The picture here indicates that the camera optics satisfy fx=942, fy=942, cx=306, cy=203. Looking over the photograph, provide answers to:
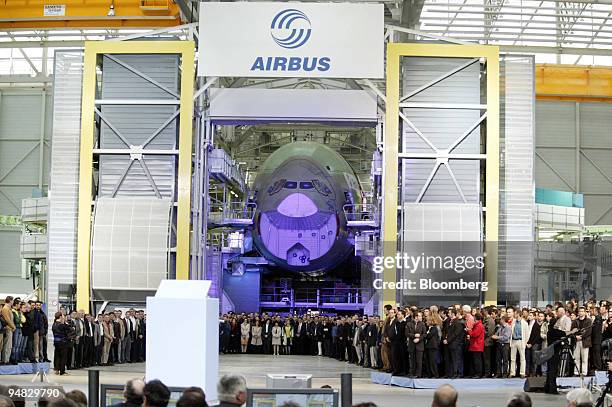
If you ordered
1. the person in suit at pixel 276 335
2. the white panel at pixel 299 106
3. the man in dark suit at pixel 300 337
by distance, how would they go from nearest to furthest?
the white panel at pixel 299 106 < the person in suit at pixel 276 335 < the man in dark suit at pixel 300 337

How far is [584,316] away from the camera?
1784 cm

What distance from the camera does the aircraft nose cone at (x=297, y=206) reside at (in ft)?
110

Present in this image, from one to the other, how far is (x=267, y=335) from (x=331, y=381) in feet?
45.2

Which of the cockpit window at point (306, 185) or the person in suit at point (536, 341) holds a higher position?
the cockpit window at point (306, 185)

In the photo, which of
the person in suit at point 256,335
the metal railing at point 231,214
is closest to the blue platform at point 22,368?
the person in suit at point 256,335

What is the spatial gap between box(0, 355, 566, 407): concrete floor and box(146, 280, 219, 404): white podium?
18.1 ft

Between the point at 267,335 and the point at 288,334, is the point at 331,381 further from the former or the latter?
the point at 267,335

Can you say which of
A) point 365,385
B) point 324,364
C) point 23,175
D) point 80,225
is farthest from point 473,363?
point 23,175

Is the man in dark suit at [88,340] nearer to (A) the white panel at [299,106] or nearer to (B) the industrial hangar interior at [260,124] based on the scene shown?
(B) the industrial hangar interior at [260,124]

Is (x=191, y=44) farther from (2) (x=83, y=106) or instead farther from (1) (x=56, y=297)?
(1) (x=56, y=297)

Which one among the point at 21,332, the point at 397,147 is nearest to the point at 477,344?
the point at 397,147

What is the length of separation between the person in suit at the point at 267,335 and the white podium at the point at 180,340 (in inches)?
911

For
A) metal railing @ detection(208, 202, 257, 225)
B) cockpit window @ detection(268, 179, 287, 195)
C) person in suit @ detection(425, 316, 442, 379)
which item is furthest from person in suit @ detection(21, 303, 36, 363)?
cockpit window @ detection(268, 179, 287, 195)

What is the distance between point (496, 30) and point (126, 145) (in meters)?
21.4
